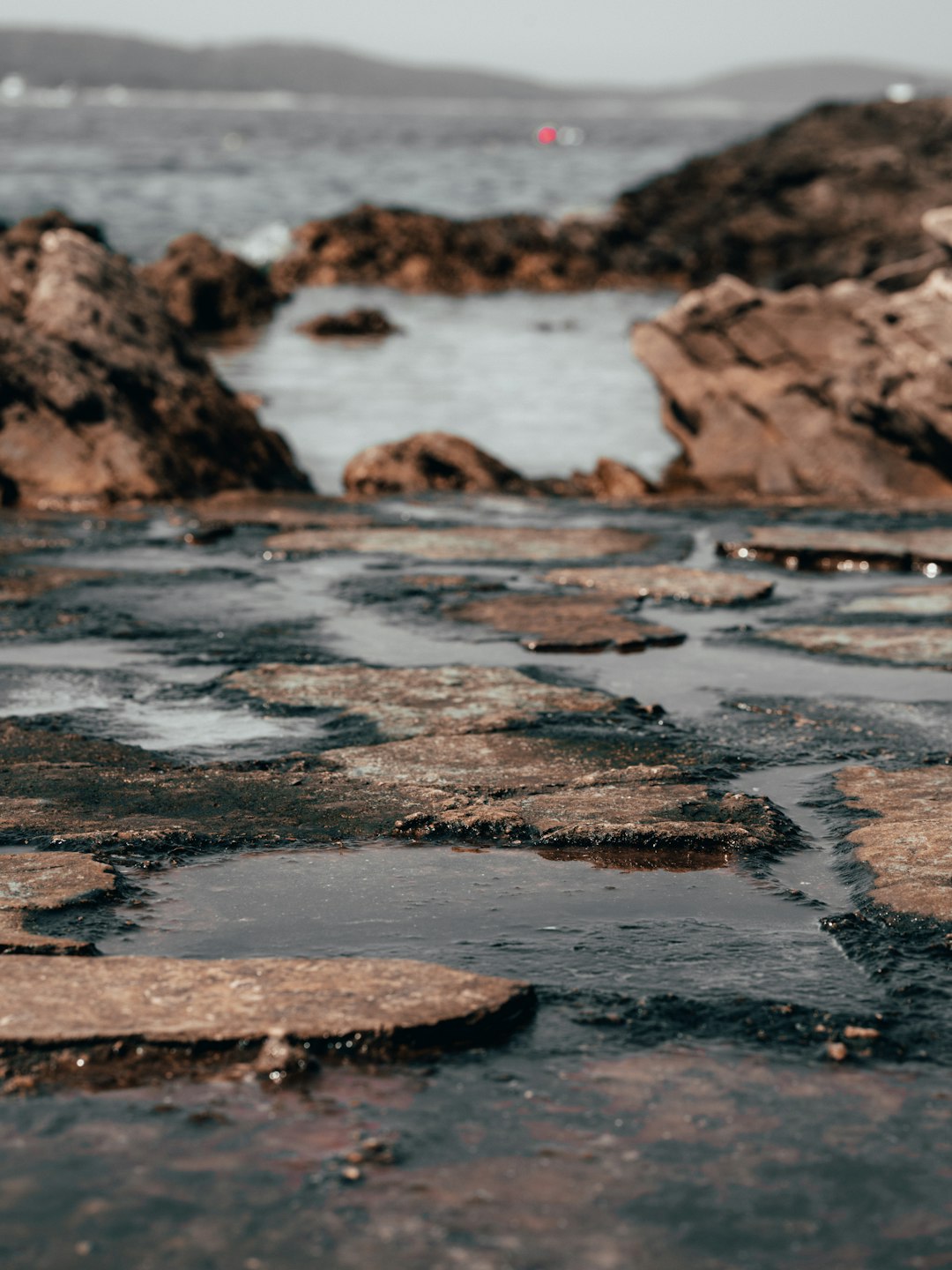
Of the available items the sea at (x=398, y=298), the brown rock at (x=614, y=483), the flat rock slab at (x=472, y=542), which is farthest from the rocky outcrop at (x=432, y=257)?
the flat rock slab at (x=472, y=542)

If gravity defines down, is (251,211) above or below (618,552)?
above

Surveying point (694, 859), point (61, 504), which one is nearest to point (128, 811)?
point (694, 859)

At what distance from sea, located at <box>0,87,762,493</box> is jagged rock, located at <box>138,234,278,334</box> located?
0.57 meters

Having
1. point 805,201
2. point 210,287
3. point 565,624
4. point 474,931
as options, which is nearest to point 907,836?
point 474,931

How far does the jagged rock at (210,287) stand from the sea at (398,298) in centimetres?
57

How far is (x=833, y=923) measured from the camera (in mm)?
2973

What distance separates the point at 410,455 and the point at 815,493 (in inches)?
88.5

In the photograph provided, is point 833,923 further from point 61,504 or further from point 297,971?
point 61,504

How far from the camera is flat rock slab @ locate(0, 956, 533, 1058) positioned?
2.48 m

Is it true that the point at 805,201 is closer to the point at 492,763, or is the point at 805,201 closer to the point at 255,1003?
the point at 492,763

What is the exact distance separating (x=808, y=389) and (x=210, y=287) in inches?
430

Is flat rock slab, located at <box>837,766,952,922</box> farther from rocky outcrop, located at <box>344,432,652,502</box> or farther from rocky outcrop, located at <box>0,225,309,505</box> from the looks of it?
rocky outcrop, located at <box>0,225,309,505</box>

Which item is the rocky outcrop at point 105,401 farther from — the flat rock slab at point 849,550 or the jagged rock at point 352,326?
the jagged rock at point 352,326

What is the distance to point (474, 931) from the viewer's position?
293cm
